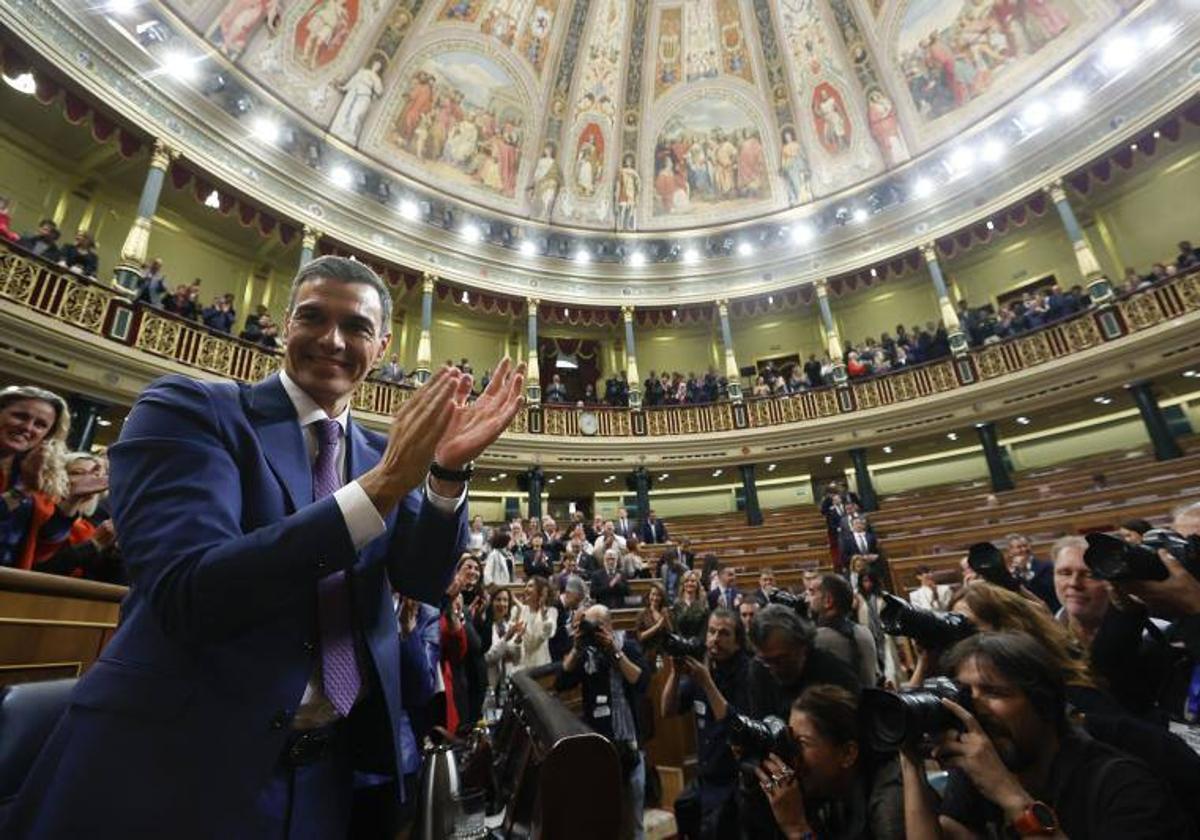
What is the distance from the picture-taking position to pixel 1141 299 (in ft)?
30.7

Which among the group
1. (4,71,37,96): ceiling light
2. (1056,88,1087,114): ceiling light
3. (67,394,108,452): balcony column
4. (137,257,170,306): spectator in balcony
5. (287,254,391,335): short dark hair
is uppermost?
(1056,88,1087,114): ceiling light

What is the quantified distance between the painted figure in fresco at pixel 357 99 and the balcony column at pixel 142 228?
3704 mm

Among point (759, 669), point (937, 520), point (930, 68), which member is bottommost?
point (759, 669)

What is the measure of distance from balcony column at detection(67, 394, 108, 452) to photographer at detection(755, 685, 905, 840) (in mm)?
8830

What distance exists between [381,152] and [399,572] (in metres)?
14.1

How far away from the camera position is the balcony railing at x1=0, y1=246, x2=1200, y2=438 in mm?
7027

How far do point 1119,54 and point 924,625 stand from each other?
Answer: 14.3 meters

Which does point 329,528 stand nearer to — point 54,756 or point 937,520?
point 54,756

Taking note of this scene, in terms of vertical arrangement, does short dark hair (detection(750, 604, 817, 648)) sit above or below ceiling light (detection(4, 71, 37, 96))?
below

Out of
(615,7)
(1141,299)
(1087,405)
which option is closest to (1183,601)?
(1141,299)

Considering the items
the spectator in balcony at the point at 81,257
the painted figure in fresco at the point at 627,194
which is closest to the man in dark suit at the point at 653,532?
the painted figure in fresco at the point at 627,194

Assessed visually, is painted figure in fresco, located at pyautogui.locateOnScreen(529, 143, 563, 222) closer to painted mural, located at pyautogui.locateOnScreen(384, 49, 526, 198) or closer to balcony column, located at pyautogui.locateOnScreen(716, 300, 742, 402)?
painted mural, located at pyautogui.locateOnScreen(384, 49, 526, 198)

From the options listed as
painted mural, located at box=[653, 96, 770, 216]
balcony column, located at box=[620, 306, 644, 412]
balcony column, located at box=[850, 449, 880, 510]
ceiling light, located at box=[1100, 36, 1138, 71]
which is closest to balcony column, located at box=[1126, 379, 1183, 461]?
balcony column, located at box=[850, 449, 880, 510]

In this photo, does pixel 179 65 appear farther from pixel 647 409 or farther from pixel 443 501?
pixel 443 501
